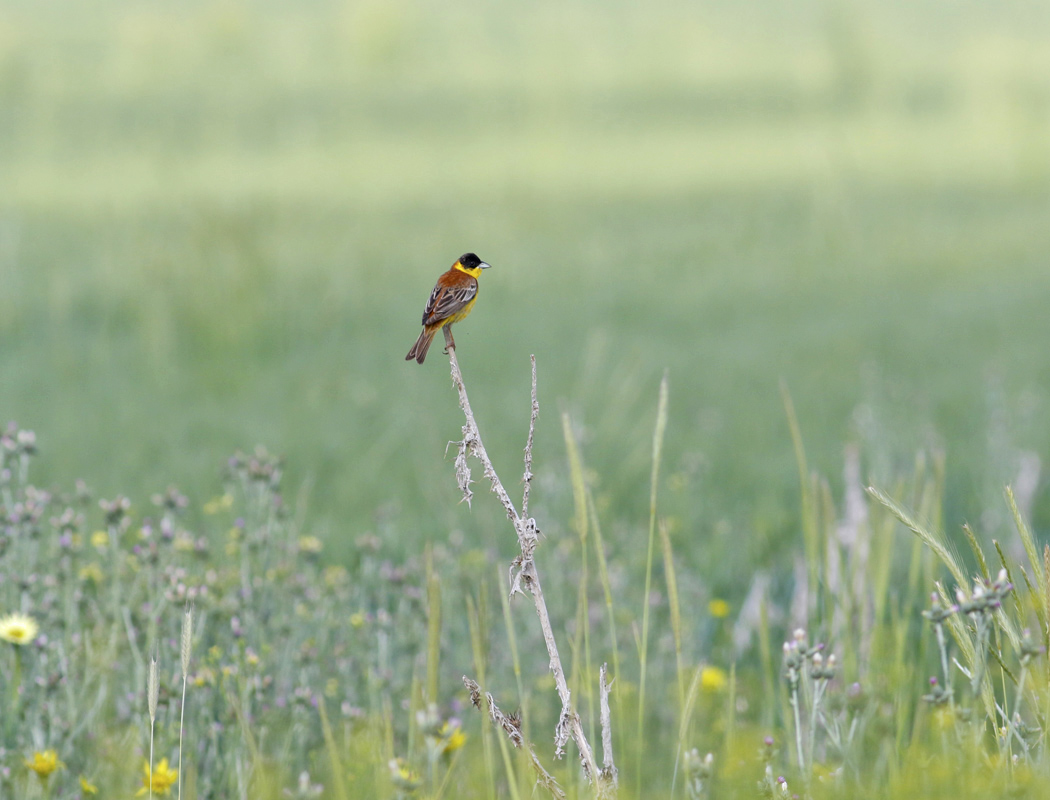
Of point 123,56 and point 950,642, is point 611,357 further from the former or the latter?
point 123,56

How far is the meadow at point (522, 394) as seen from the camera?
2186 millimetres

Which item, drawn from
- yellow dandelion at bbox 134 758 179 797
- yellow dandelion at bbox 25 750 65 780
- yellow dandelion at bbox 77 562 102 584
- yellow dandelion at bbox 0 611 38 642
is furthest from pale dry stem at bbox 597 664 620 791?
yellow dandelion at bbox 77 562 102 584

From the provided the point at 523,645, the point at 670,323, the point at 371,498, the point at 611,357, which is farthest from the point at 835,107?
the point at 523,645

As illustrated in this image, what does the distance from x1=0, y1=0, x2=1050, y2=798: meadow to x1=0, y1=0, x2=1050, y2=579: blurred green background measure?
5cm

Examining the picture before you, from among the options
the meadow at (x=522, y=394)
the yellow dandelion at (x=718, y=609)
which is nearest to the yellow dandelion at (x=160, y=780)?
the meadow at (x=522, y=394)

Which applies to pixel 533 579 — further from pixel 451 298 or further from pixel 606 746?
pixel 451 298

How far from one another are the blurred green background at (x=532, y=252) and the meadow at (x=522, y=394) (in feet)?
0.17

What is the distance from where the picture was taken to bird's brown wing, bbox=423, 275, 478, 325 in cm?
→ 175

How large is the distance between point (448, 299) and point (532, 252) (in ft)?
28.5

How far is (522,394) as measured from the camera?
6.56 meters

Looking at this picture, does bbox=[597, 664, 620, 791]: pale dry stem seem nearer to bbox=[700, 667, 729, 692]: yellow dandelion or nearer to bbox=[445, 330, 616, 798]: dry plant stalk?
bbox=[445, 330, 616, 798]: dry plant stalk

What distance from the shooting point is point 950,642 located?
2926 mm

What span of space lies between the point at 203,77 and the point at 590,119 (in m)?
4.90

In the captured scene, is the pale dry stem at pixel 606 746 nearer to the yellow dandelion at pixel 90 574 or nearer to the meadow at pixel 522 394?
the meadow at pixel 522 394
